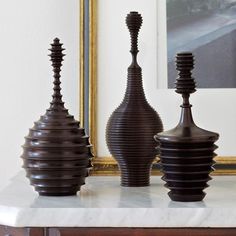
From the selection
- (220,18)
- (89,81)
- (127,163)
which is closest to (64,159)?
(127,163)

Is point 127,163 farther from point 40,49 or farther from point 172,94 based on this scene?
point 40,49

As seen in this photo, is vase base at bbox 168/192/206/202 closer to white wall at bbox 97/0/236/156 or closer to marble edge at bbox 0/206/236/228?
marble edge at bbox 0/206/236/228

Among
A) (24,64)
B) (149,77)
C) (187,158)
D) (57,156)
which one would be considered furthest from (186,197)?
(24,64)

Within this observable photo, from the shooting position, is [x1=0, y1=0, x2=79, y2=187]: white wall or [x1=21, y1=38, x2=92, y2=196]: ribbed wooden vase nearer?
[x1=21, y1=38, x2=92, y2=196]: ribbed wooden vase

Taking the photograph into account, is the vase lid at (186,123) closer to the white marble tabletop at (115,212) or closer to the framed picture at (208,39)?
the white marble tabletop at (115,212)

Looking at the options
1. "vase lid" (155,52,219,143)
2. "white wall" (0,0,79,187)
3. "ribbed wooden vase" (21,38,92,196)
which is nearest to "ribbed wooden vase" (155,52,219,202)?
"vase lid" (155,52,219,143)

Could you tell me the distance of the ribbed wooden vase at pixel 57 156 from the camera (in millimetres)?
1027

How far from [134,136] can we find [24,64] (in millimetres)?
352

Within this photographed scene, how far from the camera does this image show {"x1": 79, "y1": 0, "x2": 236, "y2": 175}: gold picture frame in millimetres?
1312

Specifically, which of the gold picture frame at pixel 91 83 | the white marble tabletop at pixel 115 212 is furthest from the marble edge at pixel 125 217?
the gold picture frame at pixel 91 83

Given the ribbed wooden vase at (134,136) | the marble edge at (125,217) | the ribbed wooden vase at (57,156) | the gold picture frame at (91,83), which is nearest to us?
the marble edge at (125,217)

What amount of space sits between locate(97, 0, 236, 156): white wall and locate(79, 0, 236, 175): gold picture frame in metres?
0.01

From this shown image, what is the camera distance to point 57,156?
3.36ft

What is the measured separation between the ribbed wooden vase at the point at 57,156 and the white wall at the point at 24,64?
0.34 meters
